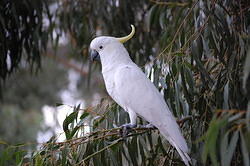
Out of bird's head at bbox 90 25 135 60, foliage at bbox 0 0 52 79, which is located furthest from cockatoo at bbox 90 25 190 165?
foliage at bbox 0 0 52 79

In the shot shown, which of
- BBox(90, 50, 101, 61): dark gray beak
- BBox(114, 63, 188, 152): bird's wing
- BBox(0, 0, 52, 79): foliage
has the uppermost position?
BBox(0, 0, 52, 79): foliage

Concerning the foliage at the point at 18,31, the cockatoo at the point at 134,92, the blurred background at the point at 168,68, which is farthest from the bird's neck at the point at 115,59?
the foliage at the point at 18,31

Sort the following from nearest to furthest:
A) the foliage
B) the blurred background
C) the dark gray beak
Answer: the blurred background, the dark gray beak, the foliage

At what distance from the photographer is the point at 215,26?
196cm

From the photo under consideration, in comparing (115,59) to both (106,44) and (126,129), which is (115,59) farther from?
(126,129)

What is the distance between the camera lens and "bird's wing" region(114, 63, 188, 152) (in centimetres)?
179

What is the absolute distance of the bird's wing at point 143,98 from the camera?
1794 millimetres

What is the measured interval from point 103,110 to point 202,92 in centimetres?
57

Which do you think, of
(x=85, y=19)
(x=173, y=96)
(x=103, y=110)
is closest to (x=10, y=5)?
(x=85, y=19)

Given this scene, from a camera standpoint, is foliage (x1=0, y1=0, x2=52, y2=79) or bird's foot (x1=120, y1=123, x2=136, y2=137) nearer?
bird's foot (x1=120, y1=123, x2=136, y2=137)

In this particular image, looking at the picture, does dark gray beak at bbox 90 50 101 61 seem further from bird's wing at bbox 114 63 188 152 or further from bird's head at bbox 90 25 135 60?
bird's wing at bbox 114 63 188 152

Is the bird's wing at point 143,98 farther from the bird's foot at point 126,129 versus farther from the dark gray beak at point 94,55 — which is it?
the dark gray beak at point 94,55

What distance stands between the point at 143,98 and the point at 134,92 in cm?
5

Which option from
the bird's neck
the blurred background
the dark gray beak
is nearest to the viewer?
the blurred background
